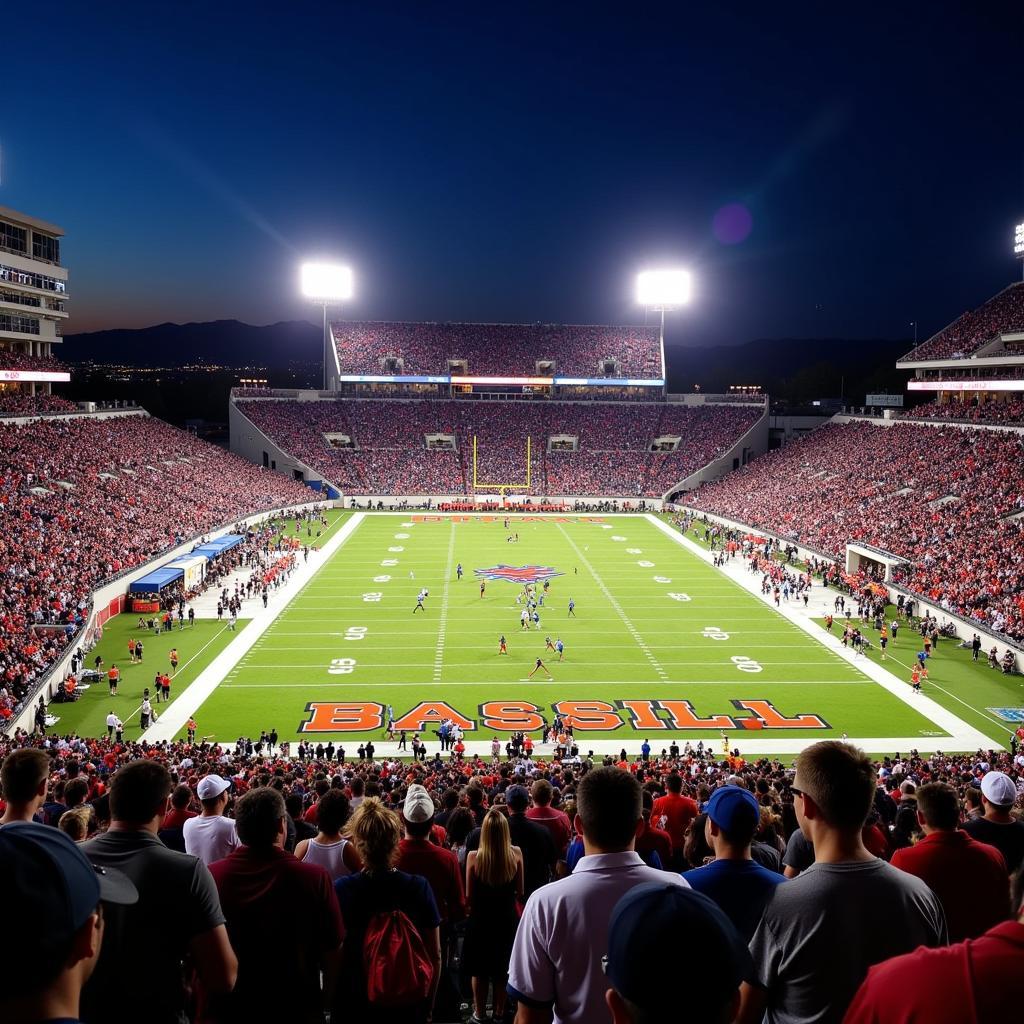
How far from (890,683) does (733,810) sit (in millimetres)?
24042

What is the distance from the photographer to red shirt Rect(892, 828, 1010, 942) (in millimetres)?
4547

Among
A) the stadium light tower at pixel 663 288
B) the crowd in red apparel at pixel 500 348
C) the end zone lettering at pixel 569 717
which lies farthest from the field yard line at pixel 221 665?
the stadium light tower at pixel 663 288

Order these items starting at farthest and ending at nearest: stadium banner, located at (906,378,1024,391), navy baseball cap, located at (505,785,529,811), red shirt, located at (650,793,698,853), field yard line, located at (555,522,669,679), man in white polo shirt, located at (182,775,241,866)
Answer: stadium banner, located at (906,378,1024,391) < field yard line, located at (555,522,669,679) < red shirt, located at (650,793,698,853) < navy baseball cap, located at (505,785,529,811) < man in white polo shirt, located at (182,775,241,866)

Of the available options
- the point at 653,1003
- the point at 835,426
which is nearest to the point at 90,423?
the point at 835,426

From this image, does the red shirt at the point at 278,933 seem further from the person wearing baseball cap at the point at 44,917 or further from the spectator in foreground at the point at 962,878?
the spectator in foreground at the point at 962,878

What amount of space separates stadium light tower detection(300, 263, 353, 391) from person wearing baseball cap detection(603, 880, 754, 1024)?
82.9 metres

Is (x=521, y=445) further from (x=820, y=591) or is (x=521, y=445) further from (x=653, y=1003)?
(x=653, y=1003)

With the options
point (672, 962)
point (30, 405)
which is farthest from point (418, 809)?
point (30, 405)

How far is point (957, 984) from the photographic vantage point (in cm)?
182

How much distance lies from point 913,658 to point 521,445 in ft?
162

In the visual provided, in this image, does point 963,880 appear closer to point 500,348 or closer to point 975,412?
point 975,412

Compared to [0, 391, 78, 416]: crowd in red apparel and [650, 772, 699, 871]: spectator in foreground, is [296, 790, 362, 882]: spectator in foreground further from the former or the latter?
[0, 391, 78, 416]: crowd in red apparel

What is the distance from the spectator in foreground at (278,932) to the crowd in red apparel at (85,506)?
19141 mm

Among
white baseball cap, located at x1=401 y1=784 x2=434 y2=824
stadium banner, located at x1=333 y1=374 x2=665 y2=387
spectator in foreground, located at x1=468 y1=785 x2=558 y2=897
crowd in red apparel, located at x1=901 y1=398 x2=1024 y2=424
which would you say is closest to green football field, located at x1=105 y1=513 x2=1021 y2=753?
spectator in foreground, located at x1=468 y1=785 x2=558 y2=897
